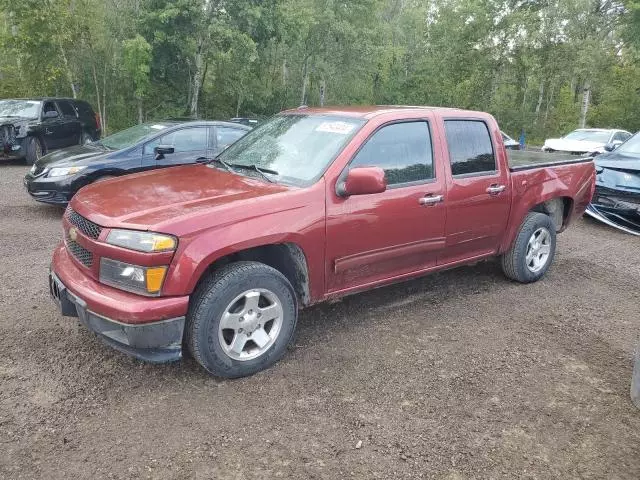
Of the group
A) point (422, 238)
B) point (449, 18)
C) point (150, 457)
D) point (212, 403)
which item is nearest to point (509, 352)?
point (422, 238)

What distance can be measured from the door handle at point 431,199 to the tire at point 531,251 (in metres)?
1.37

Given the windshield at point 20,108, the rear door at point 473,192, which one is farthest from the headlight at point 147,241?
the windshield at point 20,108

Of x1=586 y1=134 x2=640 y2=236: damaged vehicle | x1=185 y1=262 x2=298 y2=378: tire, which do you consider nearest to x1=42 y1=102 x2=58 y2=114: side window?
x1=185 y1=262 x2=298 y2=378: tire

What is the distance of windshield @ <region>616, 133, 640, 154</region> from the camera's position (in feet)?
28.3

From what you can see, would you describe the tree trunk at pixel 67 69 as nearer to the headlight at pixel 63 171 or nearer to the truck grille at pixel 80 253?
the headlight at pixel 63 171

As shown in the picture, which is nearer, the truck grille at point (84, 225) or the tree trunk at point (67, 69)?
the truck grille at point (84, 225)

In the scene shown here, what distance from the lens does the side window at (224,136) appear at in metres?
8.16

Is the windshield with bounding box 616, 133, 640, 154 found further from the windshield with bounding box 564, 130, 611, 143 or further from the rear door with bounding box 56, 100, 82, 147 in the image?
the rear door with bounding box 56, 100, 82, 147

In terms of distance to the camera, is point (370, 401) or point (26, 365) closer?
point (370, 401)

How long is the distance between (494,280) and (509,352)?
1.61 m

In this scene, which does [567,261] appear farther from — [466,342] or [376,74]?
[376,74]

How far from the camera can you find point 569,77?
27844 mm

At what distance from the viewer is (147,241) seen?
293cm

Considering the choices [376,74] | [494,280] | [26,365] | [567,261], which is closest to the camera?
[26,365]
